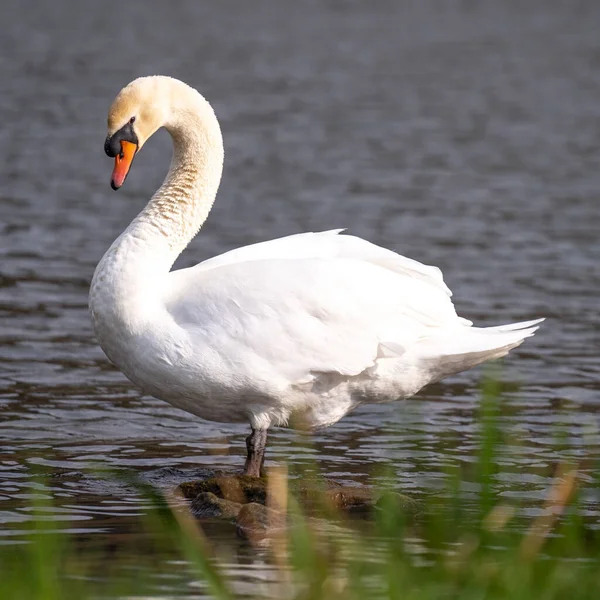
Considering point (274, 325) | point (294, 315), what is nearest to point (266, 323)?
point (274, 325)

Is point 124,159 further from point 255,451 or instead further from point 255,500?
point 255,500

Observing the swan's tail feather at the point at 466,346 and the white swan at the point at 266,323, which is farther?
the swan's tail feather at the point at 466,346

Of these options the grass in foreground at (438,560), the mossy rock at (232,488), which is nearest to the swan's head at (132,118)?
the mossy rock at (232,488)

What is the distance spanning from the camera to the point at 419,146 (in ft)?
58.8

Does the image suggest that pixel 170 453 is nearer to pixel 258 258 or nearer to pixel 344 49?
pixel 258 258

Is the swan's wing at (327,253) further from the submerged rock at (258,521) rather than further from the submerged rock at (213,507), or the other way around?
the submerged rock at (258,521)

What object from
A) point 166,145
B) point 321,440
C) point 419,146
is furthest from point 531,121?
point 321,440

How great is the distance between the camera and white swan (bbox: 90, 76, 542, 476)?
20.5 feet

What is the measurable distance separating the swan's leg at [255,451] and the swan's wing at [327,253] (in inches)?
31.3

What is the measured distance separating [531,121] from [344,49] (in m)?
8.70

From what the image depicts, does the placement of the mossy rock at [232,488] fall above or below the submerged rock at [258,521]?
above

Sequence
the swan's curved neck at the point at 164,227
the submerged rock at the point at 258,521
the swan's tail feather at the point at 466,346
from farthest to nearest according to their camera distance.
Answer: the swan's tail feather at the point at 466,346 < the swan's curved neck at the point at 164,227 < the submerged rock at the point at 258,521

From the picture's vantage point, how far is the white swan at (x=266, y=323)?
6.24m

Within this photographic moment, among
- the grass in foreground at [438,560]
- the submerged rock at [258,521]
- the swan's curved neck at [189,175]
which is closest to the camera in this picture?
the grass in foreground at [438,560]
